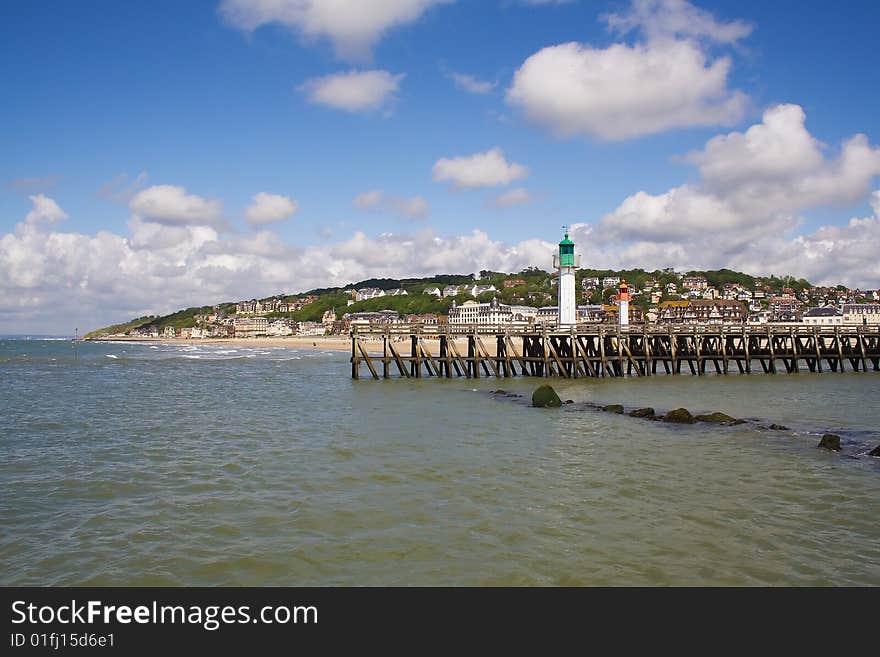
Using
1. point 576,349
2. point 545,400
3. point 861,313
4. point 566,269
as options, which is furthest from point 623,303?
point 861,313

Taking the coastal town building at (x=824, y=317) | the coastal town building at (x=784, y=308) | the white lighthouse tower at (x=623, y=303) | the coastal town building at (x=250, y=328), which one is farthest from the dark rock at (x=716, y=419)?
the coastal town building at (x=250, y=328)

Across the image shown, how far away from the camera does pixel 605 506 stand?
395 inches

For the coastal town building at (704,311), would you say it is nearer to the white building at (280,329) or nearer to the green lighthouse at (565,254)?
the green lighthouse at (565,254)

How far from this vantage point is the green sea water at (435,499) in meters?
7.53

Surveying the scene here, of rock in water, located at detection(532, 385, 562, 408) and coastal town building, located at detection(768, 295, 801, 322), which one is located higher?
coastal town building, located at detection(768, 295, 801, 322)

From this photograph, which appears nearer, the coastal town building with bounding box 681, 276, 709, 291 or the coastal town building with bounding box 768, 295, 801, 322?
the coastal town building with bounding box 768, 295, 801, 322

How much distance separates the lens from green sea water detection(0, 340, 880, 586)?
7.53m

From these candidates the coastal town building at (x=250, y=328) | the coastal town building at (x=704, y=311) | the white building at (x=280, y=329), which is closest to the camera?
the coastal town building at (x=704, y=311)

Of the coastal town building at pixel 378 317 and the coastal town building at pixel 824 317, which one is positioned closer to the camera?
the coastal town building at pixel 824 317

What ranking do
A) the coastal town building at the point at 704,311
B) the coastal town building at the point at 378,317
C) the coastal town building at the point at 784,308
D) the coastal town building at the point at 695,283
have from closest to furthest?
the coastal town building at the point at 784,308 → the coastal town building at the point at 704,311 → the coastal town building at the point at 378,317 → the coastal town building at the point at 695,283

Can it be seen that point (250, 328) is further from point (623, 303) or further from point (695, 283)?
point (623, 303)

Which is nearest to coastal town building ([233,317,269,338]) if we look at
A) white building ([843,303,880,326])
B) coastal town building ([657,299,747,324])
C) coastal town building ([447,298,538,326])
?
coastal town building ([447,298,538,326])

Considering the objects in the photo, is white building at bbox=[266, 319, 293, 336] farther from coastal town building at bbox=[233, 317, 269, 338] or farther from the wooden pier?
the wooden pier

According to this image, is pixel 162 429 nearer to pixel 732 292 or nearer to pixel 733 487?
pixel 733 487
